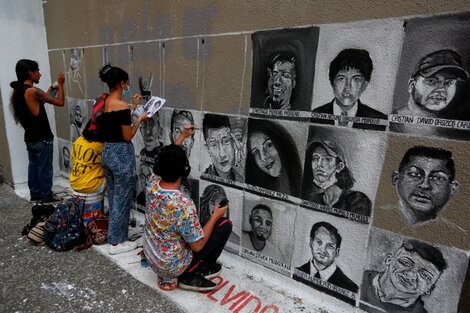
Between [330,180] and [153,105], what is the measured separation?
2011 millimetres

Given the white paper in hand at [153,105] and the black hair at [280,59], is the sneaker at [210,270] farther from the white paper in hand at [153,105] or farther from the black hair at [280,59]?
the black hair at [280,59]

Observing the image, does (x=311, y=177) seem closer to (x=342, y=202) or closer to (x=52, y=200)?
(x=342, y=202)

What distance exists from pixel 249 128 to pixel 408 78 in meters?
1.26

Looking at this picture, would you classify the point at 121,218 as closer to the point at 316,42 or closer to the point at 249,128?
the point at 249,128

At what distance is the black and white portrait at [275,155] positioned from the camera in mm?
2486

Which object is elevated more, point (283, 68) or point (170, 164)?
point (283, 68)

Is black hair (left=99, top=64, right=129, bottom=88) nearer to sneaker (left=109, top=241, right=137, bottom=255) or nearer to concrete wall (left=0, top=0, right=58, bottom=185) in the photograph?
sneaker (left=109, top=241, right=137, bottom=255)

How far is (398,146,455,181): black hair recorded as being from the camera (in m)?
1.83

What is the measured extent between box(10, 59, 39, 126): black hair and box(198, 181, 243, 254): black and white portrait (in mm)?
2708

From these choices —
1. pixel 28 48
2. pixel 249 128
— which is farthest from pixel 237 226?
pixel 28 48

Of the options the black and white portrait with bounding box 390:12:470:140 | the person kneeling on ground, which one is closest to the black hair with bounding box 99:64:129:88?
the person kneeling on ground

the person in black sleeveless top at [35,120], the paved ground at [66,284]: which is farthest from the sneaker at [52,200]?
the paved ground at [66,284]

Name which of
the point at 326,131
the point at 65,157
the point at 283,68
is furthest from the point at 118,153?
the point at 65,157

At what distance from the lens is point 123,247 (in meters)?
3.25
